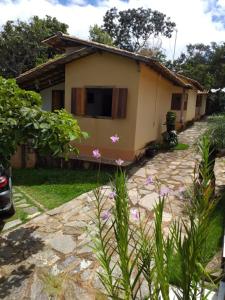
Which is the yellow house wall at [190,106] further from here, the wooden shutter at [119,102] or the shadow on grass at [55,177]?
the shadow on grass at [55,177]

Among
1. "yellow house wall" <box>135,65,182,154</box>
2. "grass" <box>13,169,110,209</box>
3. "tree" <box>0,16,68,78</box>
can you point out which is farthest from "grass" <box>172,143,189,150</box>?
"tree" <box>0,16,68,78</box>

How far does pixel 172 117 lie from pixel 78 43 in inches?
227

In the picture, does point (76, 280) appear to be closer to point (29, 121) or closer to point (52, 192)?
point (29, 121)

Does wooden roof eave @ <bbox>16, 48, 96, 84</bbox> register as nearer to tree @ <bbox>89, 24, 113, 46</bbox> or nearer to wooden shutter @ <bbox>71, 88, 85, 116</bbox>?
wooden shutter @ <bbox>71, 88, 85, 116</bbox>

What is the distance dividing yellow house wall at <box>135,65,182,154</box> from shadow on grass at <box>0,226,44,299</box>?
6.07 metres

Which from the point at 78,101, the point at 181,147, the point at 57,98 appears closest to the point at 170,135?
the point at 181,147

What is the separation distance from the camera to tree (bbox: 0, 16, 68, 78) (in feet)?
84.0

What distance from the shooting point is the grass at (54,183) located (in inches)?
301

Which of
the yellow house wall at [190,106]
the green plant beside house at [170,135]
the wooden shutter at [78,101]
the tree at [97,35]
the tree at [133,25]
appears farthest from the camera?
the tree at [133,25]

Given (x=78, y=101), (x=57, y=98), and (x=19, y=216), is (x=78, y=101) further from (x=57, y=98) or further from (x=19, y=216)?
(x=19, y=216)

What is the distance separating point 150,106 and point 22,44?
18732mm

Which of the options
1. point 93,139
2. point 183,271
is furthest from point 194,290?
point 93,139

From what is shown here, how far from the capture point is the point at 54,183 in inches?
350

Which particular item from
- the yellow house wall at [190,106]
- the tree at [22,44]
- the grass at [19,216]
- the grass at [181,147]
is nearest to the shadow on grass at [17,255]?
→ the grass at [19,216]
